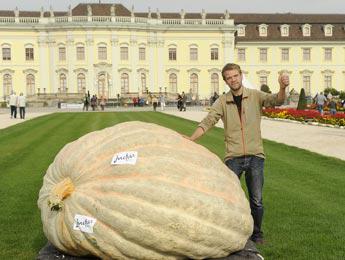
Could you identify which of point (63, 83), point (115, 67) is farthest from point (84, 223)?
point (63, 83)

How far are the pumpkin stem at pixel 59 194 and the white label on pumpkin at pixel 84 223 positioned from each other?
0.20 meters

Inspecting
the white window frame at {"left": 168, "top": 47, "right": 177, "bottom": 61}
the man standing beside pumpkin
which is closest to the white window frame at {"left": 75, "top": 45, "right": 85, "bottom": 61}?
the white window frame at {"left": 168, "top": 47, "right": 177, "bottom": 61}

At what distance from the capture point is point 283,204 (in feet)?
25.7

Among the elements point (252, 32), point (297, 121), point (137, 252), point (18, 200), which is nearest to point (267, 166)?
point (18, 200)

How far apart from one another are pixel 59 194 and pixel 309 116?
23.2 meters

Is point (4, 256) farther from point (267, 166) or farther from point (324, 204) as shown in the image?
point (267, 166)

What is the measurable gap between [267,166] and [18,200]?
5.14 meters

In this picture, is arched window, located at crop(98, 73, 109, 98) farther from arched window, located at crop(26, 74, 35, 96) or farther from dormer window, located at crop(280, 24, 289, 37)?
dormer window, located at crop(280, 24, 289, 37)

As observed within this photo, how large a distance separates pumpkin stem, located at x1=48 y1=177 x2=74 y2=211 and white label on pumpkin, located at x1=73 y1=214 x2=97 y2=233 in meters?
0.20

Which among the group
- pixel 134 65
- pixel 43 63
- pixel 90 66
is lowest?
pixel 90 66

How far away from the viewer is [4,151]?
14516mm


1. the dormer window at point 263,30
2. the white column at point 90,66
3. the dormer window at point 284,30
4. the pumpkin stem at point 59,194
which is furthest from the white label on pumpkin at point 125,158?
the dormer window at point 284,30

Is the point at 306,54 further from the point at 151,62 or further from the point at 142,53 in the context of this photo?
the point at 142,53

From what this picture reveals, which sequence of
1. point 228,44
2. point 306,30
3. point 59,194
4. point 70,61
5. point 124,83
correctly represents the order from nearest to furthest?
point 59,194, point 70,61, point 124,83, point 228,44, point 306,30
